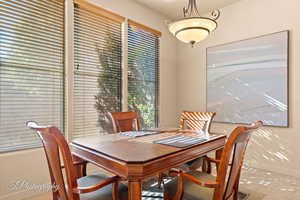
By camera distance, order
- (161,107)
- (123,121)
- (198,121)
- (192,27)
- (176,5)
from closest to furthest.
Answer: (192,27)
(123,121)
(198,121)
(176,5)
(161,107)

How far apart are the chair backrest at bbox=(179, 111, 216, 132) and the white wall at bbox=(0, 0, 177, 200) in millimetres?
1208

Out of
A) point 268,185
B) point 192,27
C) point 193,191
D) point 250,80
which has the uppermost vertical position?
point 192,27

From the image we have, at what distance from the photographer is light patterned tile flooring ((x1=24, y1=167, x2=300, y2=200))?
2197 mm

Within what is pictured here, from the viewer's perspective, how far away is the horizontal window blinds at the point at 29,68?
6.71 ft

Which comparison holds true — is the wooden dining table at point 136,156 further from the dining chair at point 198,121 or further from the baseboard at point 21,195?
the baseboard at point 21,195

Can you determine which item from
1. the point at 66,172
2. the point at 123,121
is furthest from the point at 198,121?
the point at 66,172

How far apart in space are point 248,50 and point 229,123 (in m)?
1.36

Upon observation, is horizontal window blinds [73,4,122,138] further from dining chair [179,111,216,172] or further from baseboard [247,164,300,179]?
baseboard [247,164,300,179]

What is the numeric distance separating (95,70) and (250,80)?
2.63 metres

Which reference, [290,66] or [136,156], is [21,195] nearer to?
[136,156]

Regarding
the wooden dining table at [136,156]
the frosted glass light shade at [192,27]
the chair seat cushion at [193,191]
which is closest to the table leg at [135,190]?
the wooden dining table at [136,156]

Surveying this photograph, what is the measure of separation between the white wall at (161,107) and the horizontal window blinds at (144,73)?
0.54ft

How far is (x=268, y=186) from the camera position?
2475 mm

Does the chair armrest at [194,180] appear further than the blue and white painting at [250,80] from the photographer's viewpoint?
No
